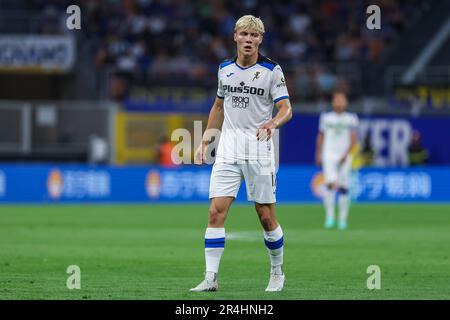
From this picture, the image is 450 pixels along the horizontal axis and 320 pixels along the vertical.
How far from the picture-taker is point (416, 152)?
112 ft

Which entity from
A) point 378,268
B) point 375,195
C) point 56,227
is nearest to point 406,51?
point 375,195

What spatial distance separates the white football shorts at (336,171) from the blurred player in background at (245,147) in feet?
35.6

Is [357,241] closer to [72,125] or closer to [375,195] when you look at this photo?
[375,195]

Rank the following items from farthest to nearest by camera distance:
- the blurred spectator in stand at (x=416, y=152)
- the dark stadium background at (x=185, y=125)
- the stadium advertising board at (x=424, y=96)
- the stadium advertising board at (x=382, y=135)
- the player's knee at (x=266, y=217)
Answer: the stadium advertising board at (x=424, y=96)
the stadium advertising board at (x=382, y=135)
the blurred spectator in stand at (x=416, y=152)
the dark stadium background at (x=185, y=125)
the player's knee at (x=266, y=217)

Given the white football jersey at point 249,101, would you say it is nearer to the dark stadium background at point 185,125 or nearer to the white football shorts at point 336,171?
the dark stadium background at point 185,125

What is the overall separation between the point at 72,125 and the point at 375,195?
873 cm

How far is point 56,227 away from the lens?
21391 millimetres

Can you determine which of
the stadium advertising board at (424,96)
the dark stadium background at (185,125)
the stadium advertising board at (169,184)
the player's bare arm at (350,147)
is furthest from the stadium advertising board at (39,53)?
the player's bare arm at (350,147)

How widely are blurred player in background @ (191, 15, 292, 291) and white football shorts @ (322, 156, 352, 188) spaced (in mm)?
10853

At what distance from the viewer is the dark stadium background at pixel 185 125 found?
19250 millimetres

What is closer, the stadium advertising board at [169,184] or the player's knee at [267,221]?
the player's knee at [267,221]

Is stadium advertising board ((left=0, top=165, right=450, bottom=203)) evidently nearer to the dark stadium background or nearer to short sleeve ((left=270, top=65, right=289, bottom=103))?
the dark stadium background

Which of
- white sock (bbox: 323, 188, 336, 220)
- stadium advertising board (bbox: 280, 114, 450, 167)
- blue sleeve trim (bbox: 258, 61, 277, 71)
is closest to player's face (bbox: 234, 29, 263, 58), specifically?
blue sleeve trim (bbox: 258, 61, 277, 71)

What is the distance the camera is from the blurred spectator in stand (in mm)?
34031
